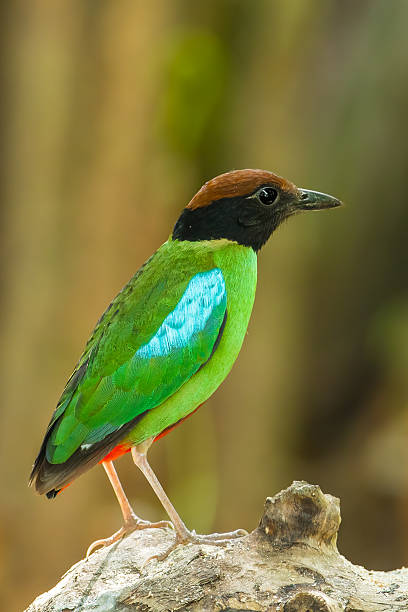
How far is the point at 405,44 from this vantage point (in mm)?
11648

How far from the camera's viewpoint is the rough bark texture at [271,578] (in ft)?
12.1

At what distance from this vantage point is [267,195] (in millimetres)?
4516

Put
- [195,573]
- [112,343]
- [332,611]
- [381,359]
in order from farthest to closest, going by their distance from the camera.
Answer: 1. [381,359]
2. [112,343]
3. [195,573]
4. [332,611]

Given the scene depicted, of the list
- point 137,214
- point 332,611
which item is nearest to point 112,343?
point 332,611

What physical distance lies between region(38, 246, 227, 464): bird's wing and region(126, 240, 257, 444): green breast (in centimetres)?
6

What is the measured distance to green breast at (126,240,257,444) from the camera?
170 inches

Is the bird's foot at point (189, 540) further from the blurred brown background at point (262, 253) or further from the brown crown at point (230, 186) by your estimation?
the blurred brown background at point (262, 253)

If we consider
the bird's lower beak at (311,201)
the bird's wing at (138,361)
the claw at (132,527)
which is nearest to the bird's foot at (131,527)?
the claw at (132,527)

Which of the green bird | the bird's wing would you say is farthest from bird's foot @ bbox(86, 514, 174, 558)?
the bird's wing

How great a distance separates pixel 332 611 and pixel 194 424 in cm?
613

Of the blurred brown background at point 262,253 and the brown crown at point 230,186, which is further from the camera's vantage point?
the blurred brown background at point 262,253

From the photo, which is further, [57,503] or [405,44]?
[405,44]

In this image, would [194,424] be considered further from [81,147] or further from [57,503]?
[81,147]

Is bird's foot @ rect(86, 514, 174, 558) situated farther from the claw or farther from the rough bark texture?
the rough bark texture
